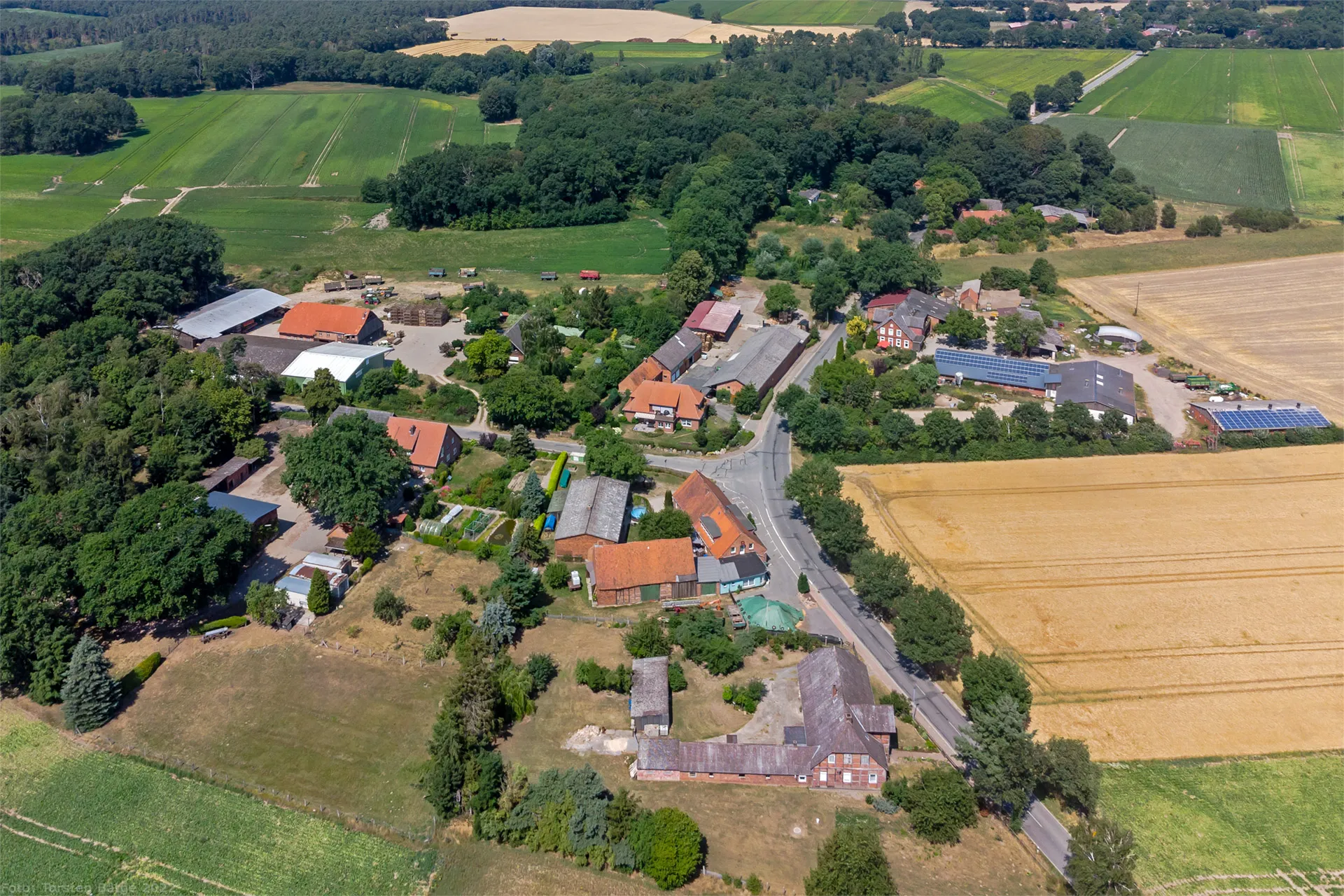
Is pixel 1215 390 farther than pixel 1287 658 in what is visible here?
Yes

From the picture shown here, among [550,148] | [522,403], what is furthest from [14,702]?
[550,148]

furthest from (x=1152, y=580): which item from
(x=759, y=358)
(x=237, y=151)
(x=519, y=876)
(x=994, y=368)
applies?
(x=237, y=151)

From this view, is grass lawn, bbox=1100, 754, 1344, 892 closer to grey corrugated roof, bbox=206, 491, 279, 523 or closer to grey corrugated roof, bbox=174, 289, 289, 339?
grey corrugated roof, bbox=206, 491, 279, 523

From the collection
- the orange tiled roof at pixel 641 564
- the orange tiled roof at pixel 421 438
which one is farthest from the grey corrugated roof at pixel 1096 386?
the orange tiled roof at pixel 421 438

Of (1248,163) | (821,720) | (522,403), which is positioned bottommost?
(821,720)

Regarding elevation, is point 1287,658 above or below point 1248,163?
below

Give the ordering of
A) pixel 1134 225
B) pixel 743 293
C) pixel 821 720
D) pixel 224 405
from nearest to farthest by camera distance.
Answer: pixel 821 720 < pixel 224 405 < pixel 743 293 < pixel 1134 225

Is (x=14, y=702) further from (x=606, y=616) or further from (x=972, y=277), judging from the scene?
(x=972, y=277)
